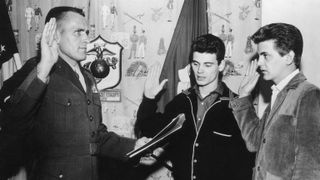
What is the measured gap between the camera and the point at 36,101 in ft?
6.10

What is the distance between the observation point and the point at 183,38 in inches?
123

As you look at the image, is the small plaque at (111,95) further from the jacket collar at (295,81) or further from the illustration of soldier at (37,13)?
the jacket collar at (295,81)

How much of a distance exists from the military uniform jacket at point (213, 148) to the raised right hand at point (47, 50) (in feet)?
3.87

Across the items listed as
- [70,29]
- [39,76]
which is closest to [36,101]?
[39,76]

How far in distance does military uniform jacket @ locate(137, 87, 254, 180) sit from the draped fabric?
530 millimetres

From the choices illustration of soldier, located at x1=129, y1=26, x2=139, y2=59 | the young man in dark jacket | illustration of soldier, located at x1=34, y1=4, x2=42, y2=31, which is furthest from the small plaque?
illustration of soldier, located at x1=34, y1=4, x2=42, y2=31

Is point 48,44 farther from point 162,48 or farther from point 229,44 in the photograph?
point 229,44

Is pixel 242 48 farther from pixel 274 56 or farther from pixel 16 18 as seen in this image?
pixel 16 18

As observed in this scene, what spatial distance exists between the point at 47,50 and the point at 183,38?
1561 mm

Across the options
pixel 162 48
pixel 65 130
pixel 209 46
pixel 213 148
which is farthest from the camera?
pixel 162 48

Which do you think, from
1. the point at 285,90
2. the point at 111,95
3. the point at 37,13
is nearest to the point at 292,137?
the point at 285,90

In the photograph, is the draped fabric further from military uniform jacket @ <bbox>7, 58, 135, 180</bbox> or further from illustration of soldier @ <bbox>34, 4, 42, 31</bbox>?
illustration of soldier @ <bbox>34, 4, 42, 31</bbox>

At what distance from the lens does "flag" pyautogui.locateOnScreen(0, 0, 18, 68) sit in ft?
10.5

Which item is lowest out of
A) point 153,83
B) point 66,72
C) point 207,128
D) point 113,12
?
point 207,128
